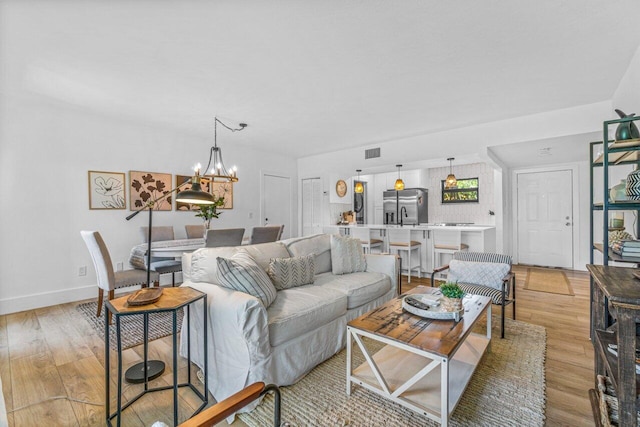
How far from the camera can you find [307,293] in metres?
2.38

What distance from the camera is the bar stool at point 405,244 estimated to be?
4789 mm

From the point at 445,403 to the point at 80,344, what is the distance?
2.98m

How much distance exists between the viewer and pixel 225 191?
5.30m

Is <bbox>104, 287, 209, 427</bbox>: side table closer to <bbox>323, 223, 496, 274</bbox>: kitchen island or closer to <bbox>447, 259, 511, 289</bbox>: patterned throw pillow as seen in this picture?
<bbox>447, 259, 511, 289</bbox>: patterned throw pillow

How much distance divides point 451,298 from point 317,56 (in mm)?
2165

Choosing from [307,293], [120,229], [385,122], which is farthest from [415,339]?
[120,229]

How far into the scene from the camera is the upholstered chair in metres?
2.76

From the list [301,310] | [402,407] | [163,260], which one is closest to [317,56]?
[301,310]

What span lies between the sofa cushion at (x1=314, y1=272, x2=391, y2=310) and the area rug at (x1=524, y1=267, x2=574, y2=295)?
270 cm

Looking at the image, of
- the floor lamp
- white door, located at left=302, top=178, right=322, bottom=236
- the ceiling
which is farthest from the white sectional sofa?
white door, located at left=302, top=178, right=322, bottom=236

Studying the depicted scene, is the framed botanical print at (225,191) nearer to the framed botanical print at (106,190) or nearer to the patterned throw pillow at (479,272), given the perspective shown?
the framed botanical print at (106,190)

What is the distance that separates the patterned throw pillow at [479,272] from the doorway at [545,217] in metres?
3.84

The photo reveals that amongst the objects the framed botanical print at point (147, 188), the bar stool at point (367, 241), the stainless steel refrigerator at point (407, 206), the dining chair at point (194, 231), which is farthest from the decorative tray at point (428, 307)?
the stainless steel refrigerator at point (407, 206)

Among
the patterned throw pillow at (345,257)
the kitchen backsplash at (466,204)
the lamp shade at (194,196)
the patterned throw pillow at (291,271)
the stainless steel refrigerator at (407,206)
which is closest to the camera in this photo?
the lamp shade at (194,196)
